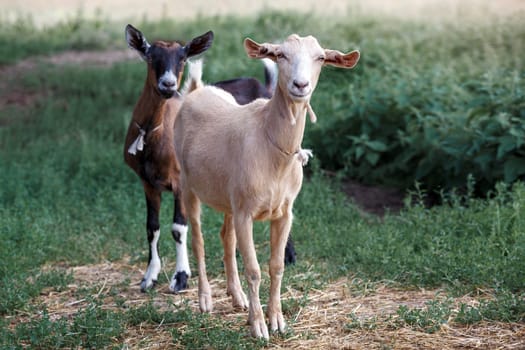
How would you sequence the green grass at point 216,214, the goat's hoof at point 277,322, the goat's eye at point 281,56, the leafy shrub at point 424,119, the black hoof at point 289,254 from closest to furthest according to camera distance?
the goat's eye at point 281,56 → the goat's hoof at point 277,322 → the green grass at point 216,214 → the black hoof at point 289,254 → the leafy shrub at point 424,119

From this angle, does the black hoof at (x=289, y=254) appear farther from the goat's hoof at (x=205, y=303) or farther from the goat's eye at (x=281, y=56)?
the goat's eye at (x=281, y=56)

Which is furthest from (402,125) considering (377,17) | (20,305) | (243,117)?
(377,17)

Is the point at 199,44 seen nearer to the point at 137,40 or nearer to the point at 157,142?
the point at 137,40

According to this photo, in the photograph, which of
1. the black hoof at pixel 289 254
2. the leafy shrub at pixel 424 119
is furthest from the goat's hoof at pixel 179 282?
the leafy shrub at pixel 424 119

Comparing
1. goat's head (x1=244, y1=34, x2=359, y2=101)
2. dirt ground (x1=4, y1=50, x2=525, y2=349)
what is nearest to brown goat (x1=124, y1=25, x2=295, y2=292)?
dirt ground (x1=4, y1=50, x2=525, y2=349)

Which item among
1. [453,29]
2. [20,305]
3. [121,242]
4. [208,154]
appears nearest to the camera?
[208,154]

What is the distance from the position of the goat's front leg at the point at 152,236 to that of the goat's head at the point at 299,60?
237cm

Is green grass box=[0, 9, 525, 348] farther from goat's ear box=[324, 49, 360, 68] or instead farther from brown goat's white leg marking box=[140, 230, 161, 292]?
goat's ear box=[324, 49, 360, 68]

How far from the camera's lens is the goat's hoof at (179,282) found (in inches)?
260

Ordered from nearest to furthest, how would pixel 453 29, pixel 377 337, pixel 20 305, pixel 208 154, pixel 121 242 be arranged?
pixel 377 337, pixel 208 154, pixel 20 305, pixel 121 242, pixel 453 29

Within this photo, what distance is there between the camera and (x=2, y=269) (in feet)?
22.5

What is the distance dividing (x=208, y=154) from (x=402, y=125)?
4.55m

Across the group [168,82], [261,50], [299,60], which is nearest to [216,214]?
[168,82]

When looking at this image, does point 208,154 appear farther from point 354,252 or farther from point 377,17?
point 377,17
